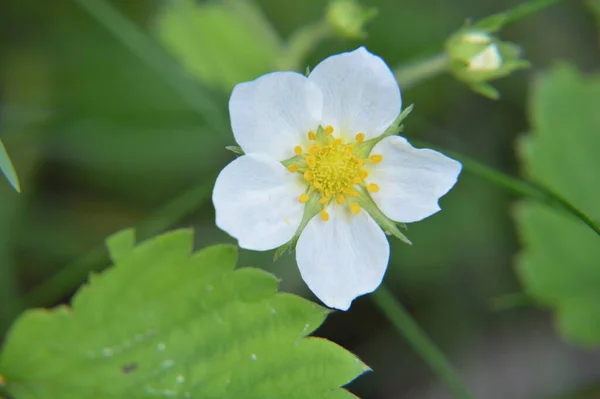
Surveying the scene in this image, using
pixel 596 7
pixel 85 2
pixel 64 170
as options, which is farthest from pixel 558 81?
pixel 64 170

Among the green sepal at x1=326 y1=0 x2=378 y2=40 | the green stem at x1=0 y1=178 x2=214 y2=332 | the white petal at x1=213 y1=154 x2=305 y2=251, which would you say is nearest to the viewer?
the white petal at x1=213 y1=154 x2=305 y2=251

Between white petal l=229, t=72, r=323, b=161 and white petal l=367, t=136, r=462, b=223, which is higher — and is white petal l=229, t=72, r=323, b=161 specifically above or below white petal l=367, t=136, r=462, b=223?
above

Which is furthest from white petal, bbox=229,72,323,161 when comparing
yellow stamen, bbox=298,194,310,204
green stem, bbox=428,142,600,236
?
green stem, bbox=428,142,600,236

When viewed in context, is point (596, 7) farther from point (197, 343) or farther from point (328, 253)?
point (197, 343)

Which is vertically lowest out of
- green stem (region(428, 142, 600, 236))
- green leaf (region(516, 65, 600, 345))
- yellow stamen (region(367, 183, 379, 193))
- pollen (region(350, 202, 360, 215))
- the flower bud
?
green leaf (region(516, 65, 600, 345))

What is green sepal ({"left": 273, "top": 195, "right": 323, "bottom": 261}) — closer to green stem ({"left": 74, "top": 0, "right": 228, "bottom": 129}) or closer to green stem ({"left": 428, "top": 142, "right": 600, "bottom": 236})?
green stem ({"left": 428, "top": 142, "right": 600, "bottom": 236})

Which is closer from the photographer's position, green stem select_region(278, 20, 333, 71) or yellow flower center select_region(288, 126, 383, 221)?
yellow flower center select_region(288, 126, 383, 221)

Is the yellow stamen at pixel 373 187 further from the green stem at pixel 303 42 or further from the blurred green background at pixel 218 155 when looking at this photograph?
the blurred green background at pixel 218 155
